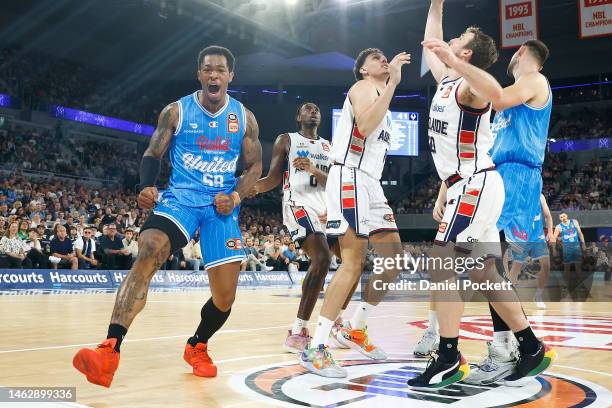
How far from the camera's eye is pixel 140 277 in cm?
364

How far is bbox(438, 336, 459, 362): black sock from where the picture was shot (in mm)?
3480

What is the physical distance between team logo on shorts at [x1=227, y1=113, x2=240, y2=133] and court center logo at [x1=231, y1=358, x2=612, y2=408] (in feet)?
5.22

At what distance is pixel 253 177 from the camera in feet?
14.2

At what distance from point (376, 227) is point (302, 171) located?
1425 millimetres

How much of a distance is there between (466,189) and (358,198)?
90 centimetres

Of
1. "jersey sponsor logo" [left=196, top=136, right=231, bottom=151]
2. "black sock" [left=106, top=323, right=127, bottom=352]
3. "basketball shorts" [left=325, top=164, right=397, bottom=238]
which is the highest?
"jersey sponsor logo" [left=196, top=136, right=231, bottom=151]

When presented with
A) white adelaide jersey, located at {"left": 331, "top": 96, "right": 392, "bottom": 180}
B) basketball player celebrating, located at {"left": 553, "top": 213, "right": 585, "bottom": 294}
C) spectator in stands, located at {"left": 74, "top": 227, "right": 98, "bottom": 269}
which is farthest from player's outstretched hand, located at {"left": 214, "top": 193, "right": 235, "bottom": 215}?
spectator in stands, located at {"left": 74, "top": 227, "right": 98, "bottom": 269}

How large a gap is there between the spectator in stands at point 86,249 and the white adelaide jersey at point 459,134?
37.9ft

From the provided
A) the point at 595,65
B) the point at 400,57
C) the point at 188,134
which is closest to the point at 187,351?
the point at 188,134

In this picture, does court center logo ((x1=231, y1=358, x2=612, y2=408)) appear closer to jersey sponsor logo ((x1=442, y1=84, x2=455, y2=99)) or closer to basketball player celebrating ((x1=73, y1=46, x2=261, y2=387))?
basketball player celebrating ((x1=73, y1=46, x2=261, y2=387))

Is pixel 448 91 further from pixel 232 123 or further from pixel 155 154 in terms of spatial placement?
pixel 155 154

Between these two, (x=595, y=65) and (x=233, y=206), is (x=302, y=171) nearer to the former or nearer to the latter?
(x=233, y=206)

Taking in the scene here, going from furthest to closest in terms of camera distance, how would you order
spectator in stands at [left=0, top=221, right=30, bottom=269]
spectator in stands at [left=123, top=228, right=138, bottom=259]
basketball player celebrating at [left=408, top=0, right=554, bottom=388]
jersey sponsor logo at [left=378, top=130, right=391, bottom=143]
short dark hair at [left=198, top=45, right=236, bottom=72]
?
1. spectator in stands at [left=123, top=228, right=138, bottom=259]
2. spectator in stands at [left=0, top=221, right=30, bottom=269]
3. jersey sponsor logo at [left=378, top=130, right=391, bottom=143]
4. short dark hair at [left=198, top=45, right=236, bottom=72]
5. basketball player celebrating at [left=408, top=0, right=554, bottom=388]

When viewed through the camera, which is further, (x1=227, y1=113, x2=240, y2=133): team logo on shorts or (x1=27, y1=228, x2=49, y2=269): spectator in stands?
(x1=27, y1=228, x2=49, y2=269): spectator in stands
